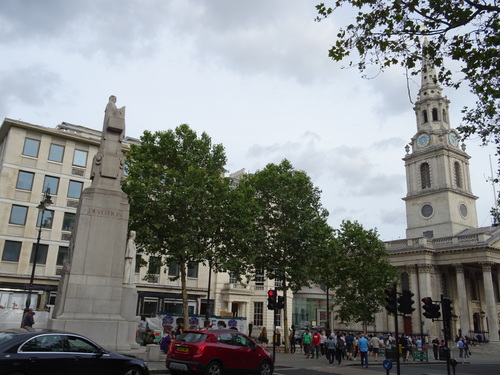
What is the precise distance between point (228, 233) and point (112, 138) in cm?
1220

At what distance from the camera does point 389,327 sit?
180 ft

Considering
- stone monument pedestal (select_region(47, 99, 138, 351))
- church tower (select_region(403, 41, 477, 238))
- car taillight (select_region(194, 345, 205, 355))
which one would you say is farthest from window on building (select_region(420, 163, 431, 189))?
car taillight (select_region(194, 345, 205, 355))

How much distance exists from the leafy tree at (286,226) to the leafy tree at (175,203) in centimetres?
296

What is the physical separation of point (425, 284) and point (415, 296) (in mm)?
2039

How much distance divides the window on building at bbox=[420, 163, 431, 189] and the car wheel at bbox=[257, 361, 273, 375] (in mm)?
53003

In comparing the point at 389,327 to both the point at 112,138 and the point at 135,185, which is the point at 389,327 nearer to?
the point at 135,185

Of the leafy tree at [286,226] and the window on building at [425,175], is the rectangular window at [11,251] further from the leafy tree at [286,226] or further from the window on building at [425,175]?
the window on building at [425,175]

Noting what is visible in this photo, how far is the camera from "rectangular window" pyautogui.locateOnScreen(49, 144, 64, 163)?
3856cm

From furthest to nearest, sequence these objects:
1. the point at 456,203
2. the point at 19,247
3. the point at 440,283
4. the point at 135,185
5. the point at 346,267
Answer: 1. the point at 456,203
2. the point at 440,283
3. the point at 346,267
4. the point at 19,247
5. the point at 135,185

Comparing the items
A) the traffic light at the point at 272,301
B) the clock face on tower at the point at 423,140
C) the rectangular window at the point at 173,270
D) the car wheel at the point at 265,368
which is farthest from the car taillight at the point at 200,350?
the clock face on tower at the point at 423,140

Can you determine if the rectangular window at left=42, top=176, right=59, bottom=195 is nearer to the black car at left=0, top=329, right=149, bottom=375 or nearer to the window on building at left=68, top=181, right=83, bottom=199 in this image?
the window on building at left=68, top=181, right=83, bottom=199

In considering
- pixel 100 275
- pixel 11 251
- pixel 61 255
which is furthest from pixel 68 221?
pixel 100 275

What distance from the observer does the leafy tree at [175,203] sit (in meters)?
25.7

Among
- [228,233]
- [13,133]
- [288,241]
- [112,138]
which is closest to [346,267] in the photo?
[288,241]
